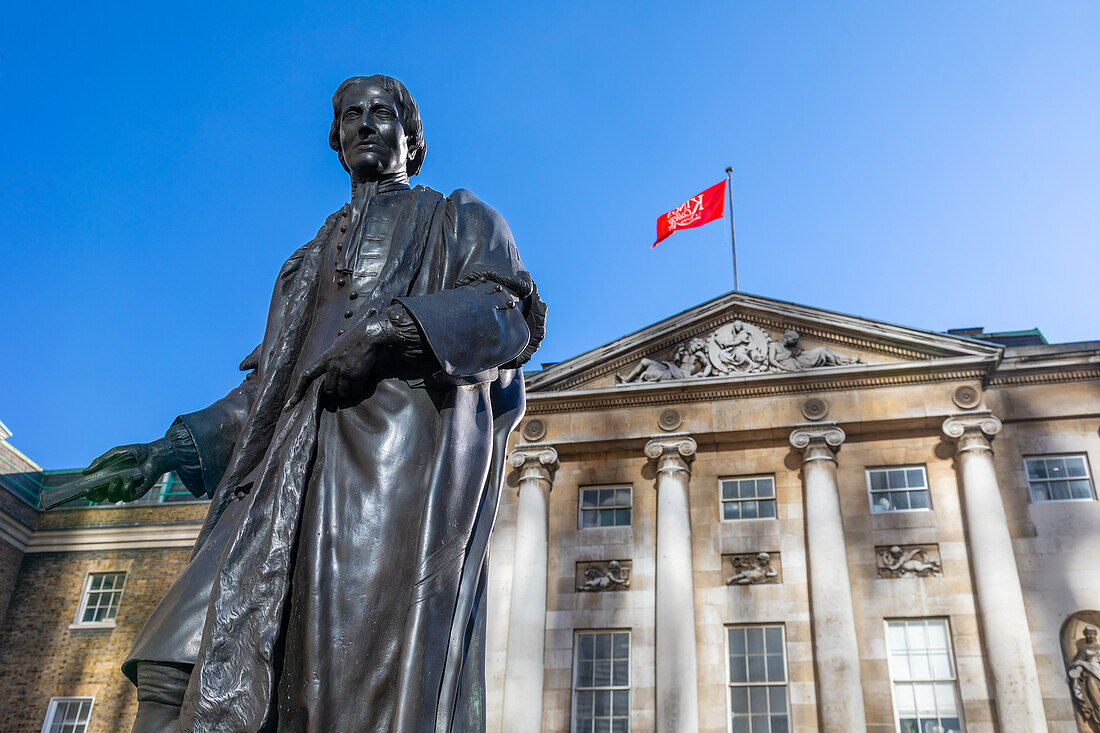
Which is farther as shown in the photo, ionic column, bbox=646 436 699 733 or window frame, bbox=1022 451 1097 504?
window frame, bbox=1022 451 1097 504

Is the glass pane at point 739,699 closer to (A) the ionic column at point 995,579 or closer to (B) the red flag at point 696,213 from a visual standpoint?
(A) the ionic column at point 995,579

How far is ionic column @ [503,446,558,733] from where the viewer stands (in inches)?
836

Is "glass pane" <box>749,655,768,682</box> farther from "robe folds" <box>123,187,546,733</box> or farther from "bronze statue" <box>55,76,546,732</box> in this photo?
"robe folds" <box>123,187,546,733</box>

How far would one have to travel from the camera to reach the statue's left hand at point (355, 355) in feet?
7.22

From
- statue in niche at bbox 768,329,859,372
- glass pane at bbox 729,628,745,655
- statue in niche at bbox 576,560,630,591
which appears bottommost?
glass pane at bbox 729,628,745,655

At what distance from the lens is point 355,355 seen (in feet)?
7.21

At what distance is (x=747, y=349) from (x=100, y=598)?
19.4 m

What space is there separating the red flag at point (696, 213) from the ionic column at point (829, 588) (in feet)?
24.0

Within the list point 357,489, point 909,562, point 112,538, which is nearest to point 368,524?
point 357,489

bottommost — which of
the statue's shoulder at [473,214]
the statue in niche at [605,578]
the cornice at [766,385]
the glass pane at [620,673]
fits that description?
the statue's shoulder at [473,214]

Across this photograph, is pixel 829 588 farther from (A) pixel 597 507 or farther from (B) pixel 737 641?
(A) pixel 597 507

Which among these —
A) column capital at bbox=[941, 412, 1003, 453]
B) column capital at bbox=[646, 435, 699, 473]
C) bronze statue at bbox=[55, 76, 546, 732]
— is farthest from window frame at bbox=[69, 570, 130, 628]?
bronze statue at bbox=[55, 76, 546, 732]

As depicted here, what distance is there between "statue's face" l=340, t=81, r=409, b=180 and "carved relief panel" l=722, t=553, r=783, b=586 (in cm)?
2061

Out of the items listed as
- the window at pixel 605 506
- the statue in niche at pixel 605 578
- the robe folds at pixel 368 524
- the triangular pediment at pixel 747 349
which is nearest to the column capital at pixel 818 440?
the triangular pediment at pixel 747 349
